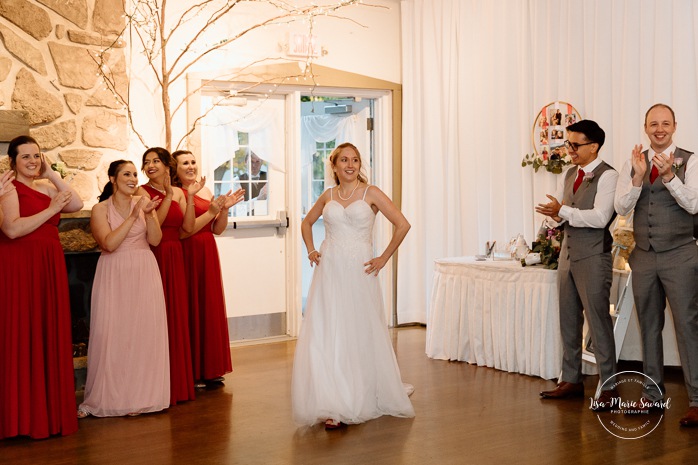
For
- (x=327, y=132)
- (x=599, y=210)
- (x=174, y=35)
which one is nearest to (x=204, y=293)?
(x=174, y=35)

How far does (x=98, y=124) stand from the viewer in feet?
20.1

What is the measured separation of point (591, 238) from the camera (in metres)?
4.88

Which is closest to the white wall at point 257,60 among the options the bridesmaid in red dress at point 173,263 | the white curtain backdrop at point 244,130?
the white curtain backdrop at point 244,130

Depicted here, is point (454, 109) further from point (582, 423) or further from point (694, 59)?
point (582, 423)

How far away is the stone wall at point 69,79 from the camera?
578cm

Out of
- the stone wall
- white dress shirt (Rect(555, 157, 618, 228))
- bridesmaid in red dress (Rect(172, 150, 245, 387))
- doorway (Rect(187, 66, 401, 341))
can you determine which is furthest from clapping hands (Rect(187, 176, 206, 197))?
white dress shirt (Rect(555, 157, 618, 228))

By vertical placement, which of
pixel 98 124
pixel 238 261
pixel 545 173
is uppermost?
pixel 98 124

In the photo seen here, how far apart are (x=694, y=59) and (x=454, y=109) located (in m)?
2.37

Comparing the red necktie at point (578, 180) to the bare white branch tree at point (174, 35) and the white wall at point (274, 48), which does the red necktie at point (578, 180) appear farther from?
the white wall at point (274, 48)

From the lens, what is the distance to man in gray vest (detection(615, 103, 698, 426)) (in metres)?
4.50

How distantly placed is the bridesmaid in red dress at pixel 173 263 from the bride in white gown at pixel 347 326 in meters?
0.91

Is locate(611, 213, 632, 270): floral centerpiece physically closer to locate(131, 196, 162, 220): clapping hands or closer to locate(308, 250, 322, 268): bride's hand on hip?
locate(308, 250, 322, 268): bride's hand on hip

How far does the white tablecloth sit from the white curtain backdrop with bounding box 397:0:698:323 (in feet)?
2.82

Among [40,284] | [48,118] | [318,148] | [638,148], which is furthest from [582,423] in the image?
[318,148]
